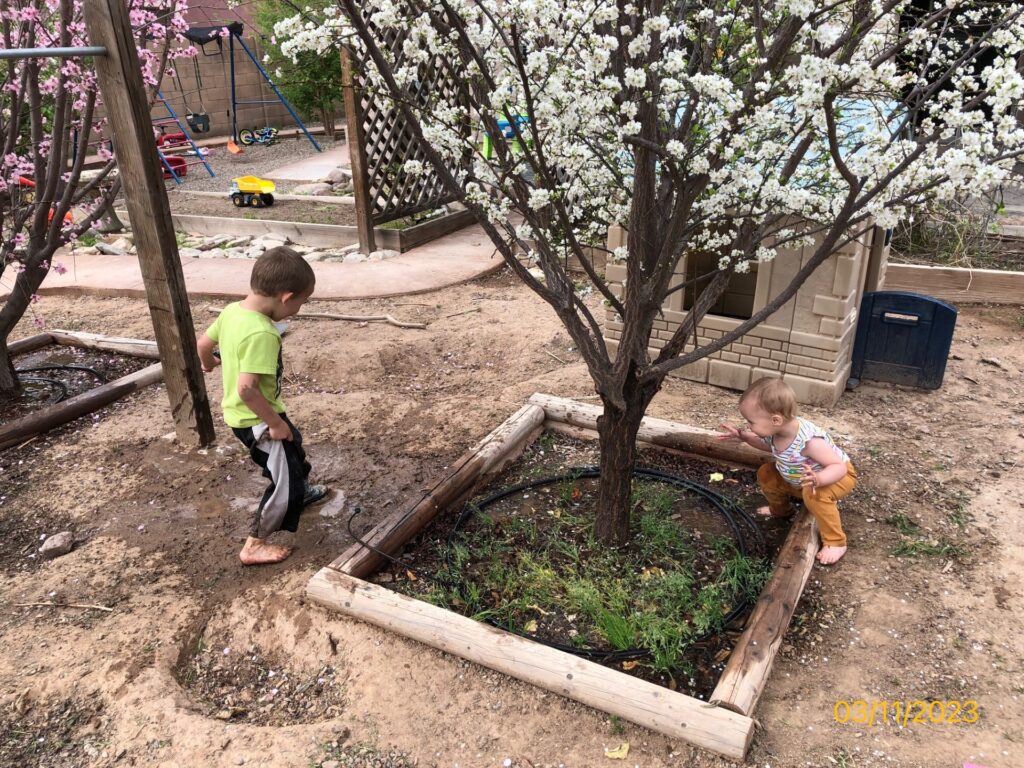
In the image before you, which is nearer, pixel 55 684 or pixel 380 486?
pixel 55 684

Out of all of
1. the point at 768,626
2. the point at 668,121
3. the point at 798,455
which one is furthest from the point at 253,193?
the point at 768,626

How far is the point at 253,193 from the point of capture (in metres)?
9.58

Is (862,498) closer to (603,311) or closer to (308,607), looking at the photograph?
(308,607)

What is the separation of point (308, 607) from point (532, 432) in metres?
1.45

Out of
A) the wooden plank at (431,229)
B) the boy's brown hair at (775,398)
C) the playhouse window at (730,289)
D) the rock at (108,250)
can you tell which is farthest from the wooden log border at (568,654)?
the rock at (108,250)

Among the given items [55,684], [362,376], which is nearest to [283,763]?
[55,684]

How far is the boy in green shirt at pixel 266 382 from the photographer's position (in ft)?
8.59

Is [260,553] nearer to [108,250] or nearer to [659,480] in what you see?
[659,480]

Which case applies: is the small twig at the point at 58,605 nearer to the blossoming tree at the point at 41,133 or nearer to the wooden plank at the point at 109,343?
the blossoming tree at the point at 41,133

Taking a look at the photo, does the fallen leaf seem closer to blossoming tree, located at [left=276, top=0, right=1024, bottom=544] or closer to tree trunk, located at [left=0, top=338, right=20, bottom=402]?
blossoming tree, located at [left=276, top=0, right=1024, bottom=544]

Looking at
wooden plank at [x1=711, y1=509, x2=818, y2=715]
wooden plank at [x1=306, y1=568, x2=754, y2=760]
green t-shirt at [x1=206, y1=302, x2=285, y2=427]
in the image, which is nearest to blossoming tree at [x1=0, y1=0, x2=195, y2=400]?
green t-shirt at [x1=206, y1=302, x2=285, y2=427]

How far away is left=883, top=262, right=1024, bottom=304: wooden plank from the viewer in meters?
5.63

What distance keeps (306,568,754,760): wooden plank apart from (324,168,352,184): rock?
9349 millimetres

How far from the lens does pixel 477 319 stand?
5715 millimetres
